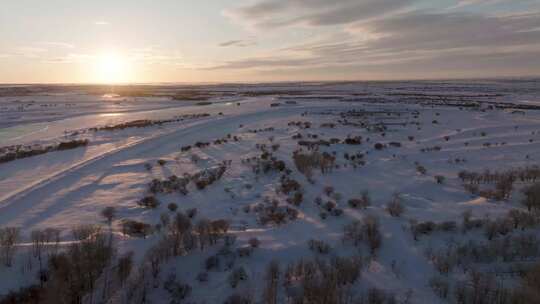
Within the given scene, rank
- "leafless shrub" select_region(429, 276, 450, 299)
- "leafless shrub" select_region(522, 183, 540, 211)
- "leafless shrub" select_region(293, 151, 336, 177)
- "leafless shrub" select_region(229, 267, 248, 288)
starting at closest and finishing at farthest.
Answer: "leafless shrub" select_region(429, 276, 450, 299) < "leafless shrub" select_region(229, 267, 248, 288) < "leafless shrub" select_region(522, 183, 540, 211) < "leafless shrub" select_region(293, 151, 336, 177)

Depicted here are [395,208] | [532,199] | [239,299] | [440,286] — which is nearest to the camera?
[239,299]

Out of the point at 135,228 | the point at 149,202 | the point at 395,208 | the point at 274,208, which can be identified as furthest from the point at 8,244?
the point at 395,208

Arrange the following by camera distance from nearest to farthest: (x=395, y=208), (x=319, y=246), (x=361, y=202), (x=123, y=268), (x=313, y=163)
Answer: (x=123, y=268) < (x=319, y=246) < (x=395, y=208) < (x=361, y=202) < (x=313, y=163)

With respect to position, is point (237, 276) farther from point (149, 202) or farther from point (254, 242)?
point (149, 202)

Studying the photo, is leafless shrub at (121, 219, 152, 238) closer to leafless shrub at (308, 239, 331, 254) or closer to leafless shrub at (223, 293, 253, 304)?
leafless shrub at (223, 293, 253, 304)

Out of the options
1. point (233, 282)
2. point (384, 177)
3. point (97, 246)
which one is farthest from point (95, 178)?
point (384, 177)

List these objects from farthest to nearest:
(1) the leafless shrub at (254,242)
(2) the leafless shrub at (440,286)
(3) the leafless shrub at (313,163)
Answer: (3) the leafless shrub at (313,163), (1) the leafless shrub at (254,242), (2) the leafless shrub at (440,286)

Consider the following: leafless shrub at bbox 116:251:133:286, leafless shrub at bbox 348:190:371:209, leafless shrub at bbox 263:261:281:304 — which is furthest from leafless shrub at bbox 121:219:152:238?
leafless shrub at bbox 348:190:371:209

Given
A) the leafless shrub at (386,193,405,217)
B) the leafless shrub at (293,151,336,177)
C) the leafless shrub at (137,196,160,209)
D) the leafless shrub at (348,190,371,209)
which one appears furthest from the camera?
the leafless shrub at (293,151,336,177)

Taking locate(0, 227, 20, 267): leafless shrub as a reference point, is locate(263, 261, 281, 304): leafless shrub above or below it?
below

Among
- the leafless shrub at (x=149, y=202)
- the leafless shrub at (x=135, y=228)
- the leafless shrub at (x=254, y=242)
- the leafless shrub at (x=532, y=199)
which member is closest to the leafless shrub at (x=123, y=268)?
the leafless shrub at (x=135, y=228)

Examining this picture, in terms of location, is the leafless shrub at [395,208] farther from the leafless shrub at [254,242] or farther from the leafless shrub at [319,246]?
the leafless shrub at [254,242]
